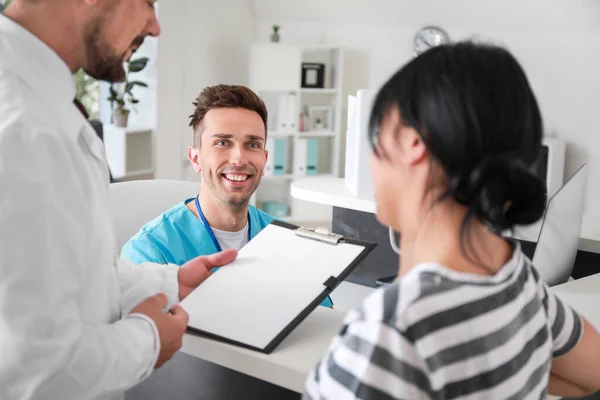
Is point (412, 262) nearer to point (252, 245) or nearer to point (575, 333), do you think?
point (575, 333)

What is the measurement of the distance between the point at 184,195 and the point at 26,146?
1405mm

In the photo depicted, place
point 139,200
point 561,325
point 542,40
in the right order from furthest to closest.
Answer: point 542,40 < point 139,200 < point 561,325

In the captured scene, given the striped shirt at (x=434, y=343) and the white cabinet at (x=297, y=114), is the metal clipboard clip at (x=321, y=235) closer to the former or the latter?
the striped shirt at (x=434, y=343)

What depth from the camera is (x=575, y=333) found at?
2.99ft

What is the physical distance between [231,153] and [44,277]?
1146 mm

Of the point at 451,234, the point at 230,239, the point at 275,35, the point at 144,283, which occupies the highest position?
the point at 275,35

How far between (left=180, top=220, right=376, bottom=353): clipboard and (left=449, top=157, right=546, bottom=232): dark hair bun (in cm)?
45

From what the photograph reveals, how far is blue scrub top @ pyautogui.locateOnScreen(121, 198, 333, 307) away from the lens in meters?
1.83

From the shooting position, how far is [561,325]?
89 cm

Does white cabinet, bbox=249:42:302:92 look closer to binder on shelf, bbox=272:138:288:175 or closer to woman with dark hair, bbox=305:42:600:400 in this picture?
binder on shelf, bbox=272:138:288:175

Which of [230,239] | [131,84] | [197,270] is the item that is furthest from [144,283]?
[131,84]

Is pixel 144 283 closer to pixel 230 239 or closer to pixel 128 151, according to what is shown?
pixel 230 239

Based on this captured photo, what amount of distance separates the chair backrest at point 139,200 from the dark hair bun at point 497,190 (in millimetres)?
1557

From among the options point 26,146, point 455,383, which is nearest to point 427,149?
point 455,383
